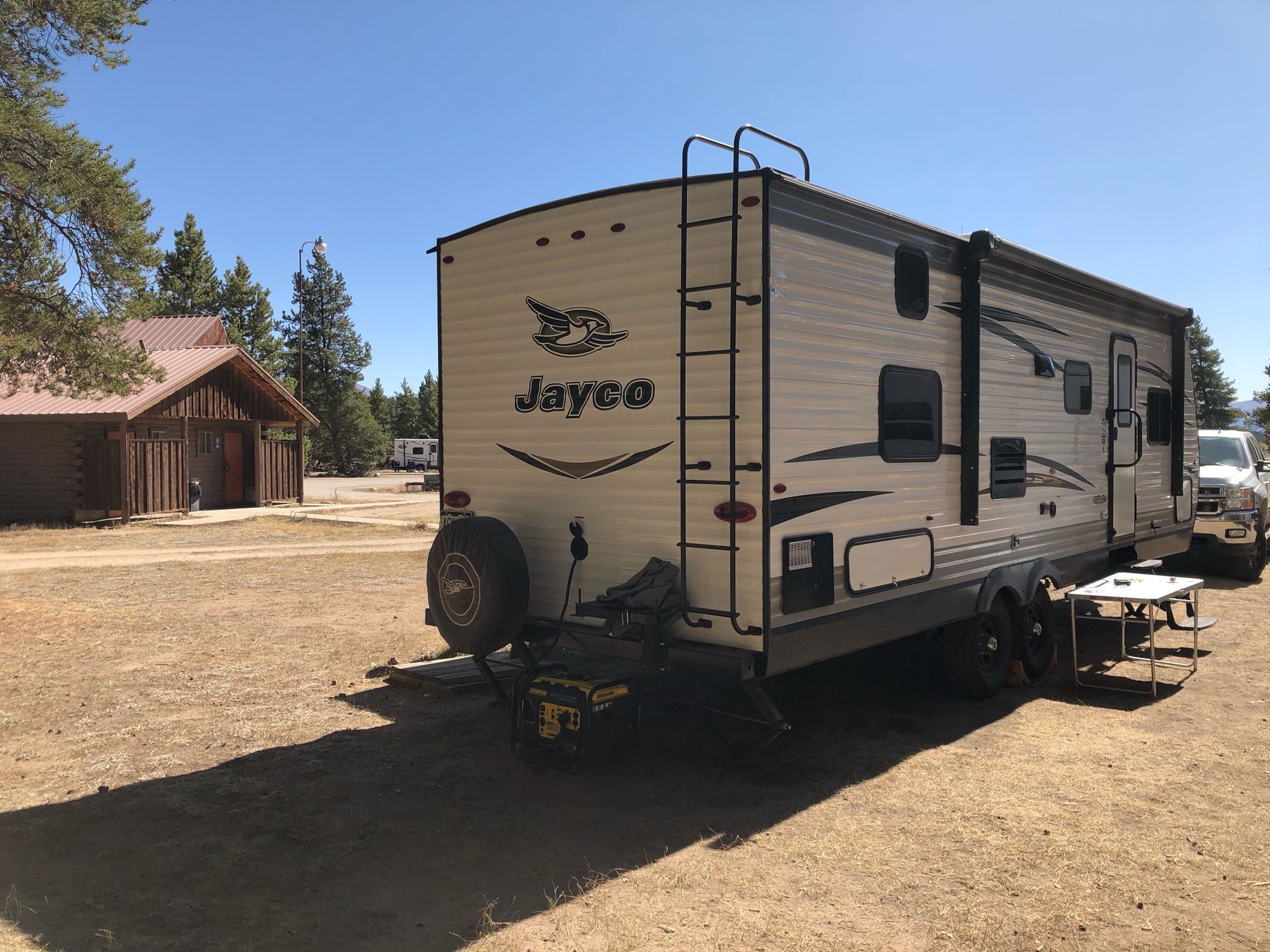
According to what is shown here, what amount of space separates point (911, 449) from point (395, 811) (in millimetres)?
3943

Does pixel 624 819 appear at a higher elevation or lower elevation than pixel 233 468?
lower

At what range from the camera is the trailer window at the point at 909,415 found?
6.11m

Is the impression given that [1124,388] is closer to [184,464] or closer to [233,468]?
[184,464]

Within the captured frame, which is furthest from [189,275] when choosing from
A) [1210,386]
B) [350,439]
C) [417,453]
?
[1210,386]

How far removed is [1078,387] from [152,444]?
843 inches

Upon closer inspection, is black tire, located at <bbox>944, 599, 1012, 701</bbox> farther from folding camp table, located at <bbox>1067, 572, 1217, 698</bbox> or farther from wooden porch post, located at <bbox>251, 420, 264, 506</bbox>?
wooden porch post, located at <bbox>251, 420, 264, 506</bbox>

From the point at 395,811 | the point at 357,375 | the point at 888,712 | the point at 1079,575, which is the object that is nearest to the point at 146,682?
the point at 395,811

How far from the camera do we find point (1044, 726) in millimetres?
6703

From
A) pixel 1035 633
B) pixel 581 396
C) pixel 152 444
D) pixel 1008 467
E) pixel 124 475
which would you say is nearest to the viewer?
pixel 581 396

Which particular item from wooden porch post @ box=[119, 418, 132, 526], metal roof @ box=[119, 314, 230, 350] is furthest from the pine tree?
wooden porch post @ box=[119, 418, 132, 526]

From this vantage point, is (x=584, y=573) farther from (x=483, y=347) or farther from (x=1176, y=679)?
(x=1176, y=679)

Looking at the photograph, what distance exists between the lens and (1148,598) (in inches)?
292

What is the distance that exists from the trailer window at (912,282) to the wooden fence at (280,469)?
2421cm

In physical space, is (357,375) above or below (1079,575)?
above
